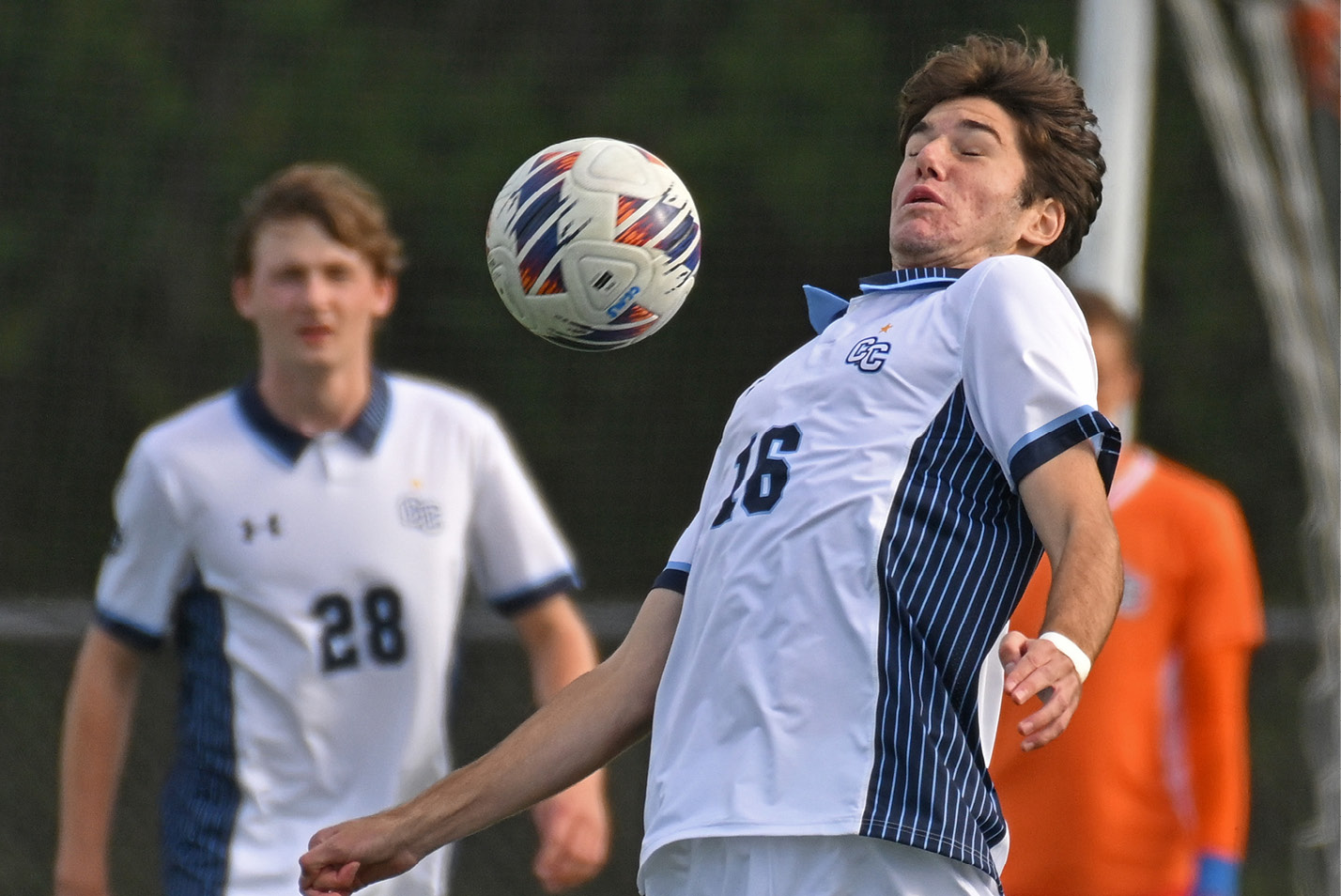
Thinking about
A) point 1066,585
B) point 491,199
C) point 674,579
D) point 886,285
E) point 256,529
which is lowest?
point 256,529

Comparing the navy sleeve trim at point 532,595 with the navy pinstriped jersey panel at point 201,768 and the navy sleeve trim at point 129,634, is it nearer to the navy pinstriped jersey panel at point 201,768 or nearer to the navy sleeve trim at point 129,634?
the navy pinstriped jersey panel at point 201,768

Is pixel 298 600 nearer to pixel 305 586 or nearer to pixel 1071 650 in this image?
pixel 305 586

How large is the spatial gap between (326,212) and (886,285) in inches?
81.3

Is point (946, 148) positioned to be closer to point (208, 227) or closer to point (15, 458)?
point (15, 458)

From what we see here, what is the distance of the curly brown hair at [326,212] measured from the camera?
4.49 m

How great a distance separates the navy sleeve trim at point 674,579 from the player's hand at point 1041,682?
0.73 m

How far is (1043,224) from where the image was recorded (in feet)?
9.48

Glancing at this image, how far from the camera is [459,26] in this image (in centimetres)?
1242

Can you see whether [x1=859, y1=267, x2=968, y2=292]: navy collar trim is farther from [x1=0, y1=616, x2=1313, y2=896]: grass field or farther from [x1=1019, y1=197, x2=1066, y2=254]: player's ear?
[x1=0, y1=616, x2=1313, y2=896]: grass field

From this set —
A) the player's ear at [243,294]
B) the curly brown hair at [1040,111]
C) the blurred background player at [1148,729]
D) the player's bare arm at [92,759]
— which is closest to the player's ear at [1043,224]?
the curly brown hair at [1040,111]

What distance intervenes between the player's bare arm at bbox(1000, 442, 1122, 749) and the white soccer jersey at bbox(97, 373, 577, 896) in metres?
2.13

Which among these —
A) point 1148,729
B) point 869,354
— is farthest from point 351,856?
point 1148,729

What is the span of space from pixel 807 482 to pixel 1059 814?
196 centimetres

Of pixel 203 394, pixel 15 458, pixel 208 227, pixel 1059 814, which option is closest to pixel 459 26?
pixel 208 227
